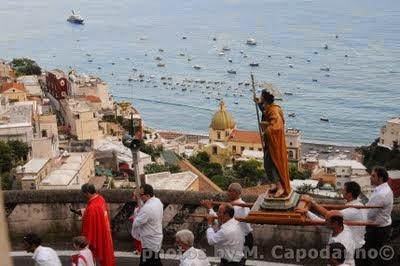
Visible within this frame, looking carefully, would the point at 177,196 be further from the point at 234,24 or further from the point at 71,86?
the point at 234,24

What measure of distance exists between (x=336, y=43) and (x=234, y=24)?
119ft

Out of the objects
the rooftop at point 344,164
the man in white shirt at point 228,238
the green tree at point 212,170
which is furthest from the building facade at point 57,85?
the man in white shirt at point 228,238

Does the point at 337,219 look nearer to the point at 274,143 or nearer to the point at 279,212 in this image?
the point at 279,212

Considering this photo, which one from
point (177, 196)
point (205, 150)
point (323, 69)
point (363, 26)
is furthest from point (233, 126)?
point (363, 26)

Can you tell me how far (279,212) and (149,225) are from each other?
3.44 ft

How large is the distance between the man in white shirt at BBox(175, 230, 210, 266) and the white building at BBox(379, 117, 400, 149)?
68.6 m

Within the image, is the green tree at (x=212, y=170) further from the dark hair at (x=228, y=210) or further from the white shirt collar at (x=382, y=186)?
the dark hair at (x=228, y=210)

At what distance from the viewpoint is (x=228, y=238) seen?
532 cm

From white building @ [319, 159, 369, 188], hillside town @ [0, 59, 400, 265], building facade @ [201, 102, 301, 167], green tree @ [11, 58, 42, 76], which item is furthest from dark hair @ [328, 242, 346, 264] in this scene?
green tree @ [11, 58, 42, 76]

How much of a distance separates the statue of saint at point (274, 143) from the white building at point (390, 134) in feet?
222

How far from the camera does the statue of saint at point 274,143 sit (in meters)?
5.70

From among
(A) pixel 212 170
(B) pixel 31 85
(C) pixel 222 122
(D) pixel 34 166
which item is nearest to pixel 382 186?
(D) pixel 34 166

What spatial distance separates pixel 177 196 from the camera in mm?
7328

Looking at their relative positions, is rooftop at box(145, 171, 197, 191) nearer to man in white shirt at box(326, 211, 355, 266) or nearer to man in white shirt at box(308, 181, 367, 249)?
man in white shirt at box(308, 181, 367, 249)
